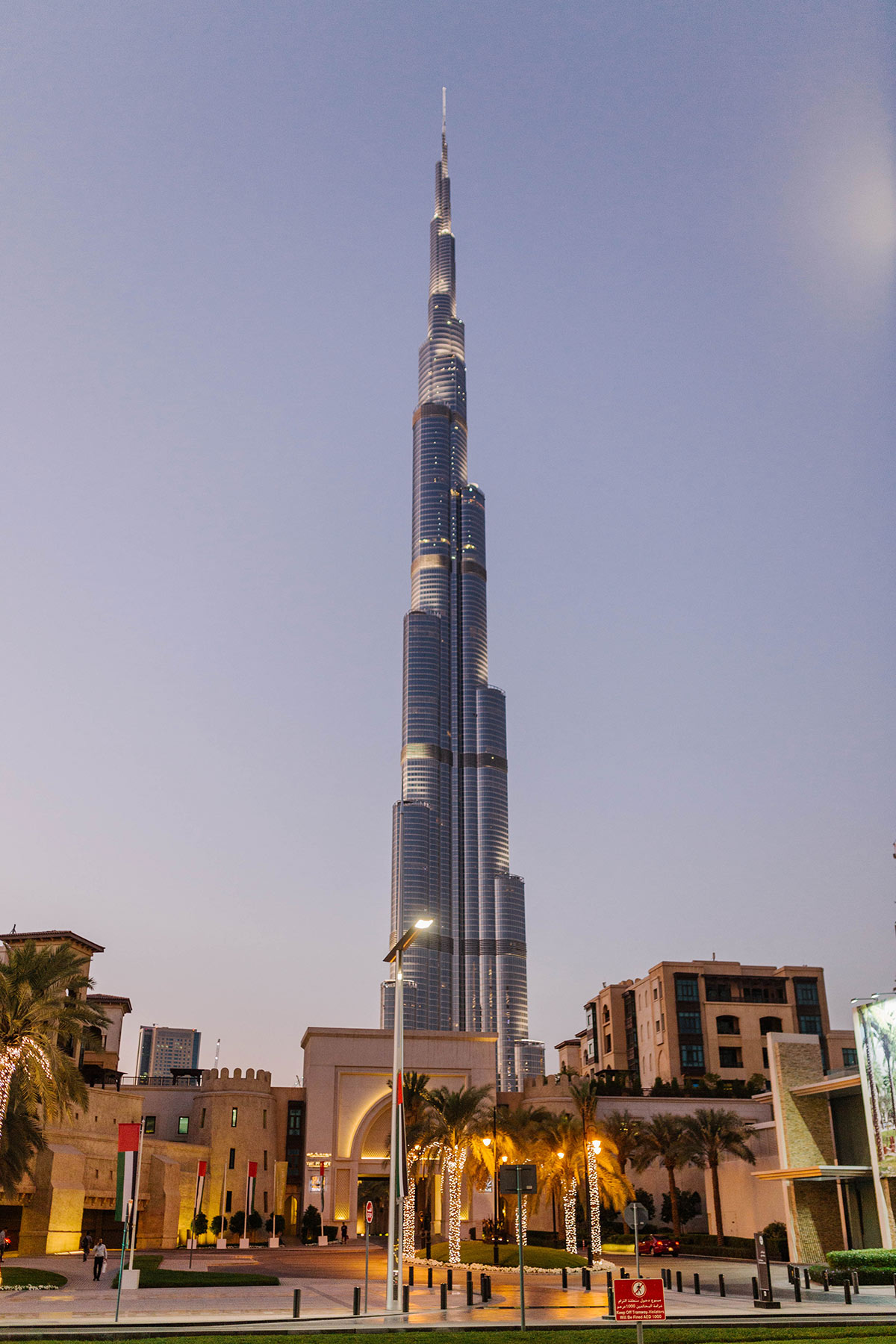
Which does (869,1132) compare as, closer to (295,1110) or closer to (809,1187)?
(809,1187)

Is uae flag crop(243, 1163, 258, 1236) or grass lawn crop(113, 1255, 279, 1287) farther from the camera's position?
uae flag crop(243, 1163, 258, 1236)

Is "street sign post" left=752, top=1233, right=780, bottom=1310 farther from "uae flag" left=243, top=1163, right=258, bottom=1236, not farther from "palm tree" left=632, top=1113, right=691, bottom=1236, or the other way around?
"uae flag" left=243, top=1163, right=258, bottom=1236

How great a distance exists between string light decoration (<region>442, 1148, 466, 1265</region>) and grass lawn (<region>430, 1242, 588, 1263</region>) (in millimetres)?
622

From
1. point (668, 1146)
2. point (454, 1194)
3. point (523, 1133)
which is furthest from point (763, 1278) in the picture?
point (668, 1146)

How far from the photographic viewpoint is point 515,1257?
46531mm

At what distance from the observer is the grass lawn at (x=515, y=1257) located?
45.2m

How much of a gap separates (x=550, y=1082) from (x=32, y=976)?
51.6 meters

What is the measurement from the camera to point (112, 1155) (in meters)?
60.1

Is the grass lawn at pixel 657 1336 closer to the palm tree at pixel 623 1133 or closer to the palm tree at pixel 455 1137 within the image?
the palm tree at pixel 455 1137

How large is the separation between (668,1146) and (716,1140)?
414 cm

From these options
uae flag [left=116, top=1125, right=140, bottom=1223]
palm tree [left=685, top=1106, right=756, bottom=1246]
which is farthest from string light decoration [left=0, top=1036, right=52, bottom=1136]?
palm tree [left=685, top=1106, right=756, bottom=1246]

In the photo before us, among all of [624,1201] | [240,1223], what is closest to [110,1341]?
[624,1201]

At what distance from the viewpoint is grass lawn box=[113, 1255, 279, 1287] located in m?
38.0

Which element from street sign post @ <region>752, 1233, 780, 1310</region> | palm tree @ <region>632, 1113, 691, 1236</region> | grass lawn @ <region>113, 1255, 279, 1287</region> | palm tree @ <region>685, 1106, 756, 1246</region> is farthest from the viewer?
palm tree @ <region>632, 1113, 691, 1236</region>
